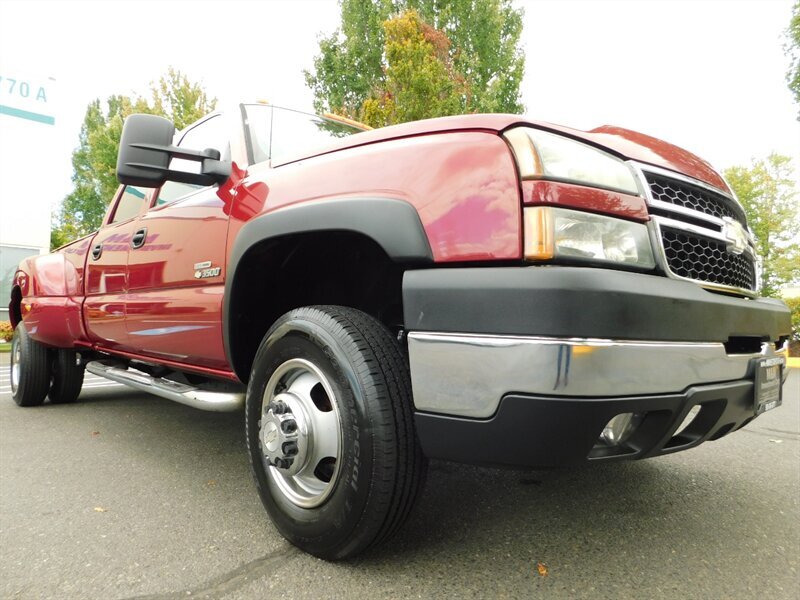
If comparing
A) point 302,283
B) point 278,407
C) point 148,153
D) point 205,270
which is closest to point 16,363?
point 205,270

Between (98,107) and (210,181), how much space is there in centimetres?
3926

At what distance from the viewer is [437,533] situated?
189 cm

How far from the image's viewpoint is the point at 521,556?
1749 millimetres

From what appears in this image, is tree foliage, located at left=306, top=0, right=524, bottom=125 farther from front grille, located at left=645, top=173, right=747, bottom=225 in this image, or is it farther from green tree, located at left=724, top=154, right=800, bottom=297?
green tree, located at left=724, top=154, right=800, bottom=297

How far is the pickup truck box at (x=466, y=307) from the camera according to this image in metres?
1.27

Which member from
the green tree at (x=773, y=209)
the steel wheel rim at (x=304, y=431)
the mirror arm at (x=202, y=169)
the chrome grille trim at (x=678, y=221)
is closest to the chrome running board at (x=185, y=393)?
the steel wheel rim at (x=304, y=431)

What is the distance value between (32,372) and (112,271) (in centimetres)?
188

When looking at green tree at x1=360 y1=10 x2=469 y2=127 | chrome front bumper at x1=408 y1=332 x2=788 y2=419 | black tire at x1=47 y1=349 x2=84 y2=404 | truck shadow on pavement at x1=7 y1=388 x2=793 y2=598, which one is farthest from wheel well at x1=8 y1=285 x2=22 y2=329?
green tree at x1=360 y1=10 x2=469 y2=127

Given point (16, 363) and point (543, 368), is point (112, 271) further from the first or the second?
point (543, 368)

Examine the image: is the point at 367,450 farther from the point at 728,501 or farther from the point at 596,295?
the point at 728,501

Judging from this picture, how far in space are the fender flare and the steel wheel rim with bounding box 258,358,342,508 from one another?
446 millimetres

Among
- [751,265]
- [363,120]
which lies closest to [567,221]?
[751,265]

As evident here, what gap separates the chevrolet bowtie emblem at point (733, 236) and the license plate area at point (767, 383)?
1.17 feet

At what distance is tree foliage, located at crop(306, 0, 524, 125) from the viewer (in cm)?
949
